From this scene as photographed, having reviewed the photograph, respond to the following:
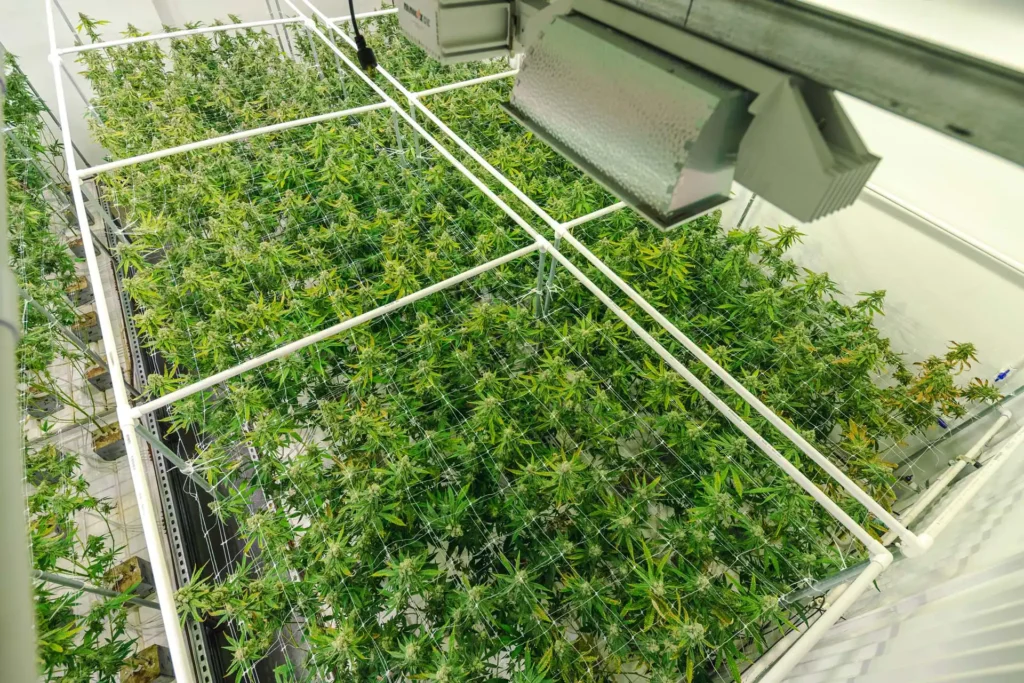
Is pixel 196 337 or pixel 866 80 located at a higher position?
pixel 196 337

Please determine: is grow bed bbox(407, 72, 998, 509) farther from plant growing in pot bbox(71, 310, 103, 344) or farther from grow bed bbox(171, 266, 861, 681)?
plant growing in pot bbox(71, 310, 103, 344)

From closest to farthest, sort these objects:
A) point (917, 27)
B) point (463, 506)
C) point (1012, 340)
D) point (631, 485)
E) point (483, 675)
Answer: point (917, 27) → point (483, 675) → point (463, 506) → point (631, 485) → point (1012, 340)

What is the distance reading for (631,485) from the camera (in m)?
1.72

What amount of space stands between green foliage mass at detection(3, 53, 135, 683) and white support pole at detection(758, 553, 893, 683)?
159 cm

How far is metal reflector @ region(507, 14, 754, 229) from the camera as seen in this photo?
58cm

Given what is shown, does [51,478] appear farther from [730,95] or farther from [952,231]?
[952,231]

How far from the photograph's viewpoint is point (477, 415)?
1.72 metres

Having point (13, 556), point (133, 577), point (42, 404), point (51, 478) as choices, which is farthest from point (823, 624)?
point (42, 404)

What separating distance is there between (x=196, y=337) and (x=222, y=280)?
0.26 meters

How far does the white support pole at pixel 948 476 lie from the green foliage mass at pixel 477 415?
12 cm

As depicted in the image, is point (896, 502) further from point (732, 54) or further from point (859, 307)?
point (732, 54)

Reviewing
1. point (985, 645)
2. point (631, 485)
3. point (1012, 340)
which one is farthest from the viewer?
point (1012, 340)

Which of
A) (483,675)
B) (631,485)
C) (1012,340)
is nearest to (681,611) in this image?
(631,485)

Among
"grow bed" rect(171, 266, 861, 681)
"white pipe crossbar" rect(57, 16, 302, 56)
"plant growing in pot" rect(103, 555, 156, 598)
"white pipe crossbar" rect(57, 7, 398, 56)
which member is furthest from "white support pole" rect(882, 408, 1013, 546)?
"white pipe crossbar" rect(57, 16, 302, 56)
